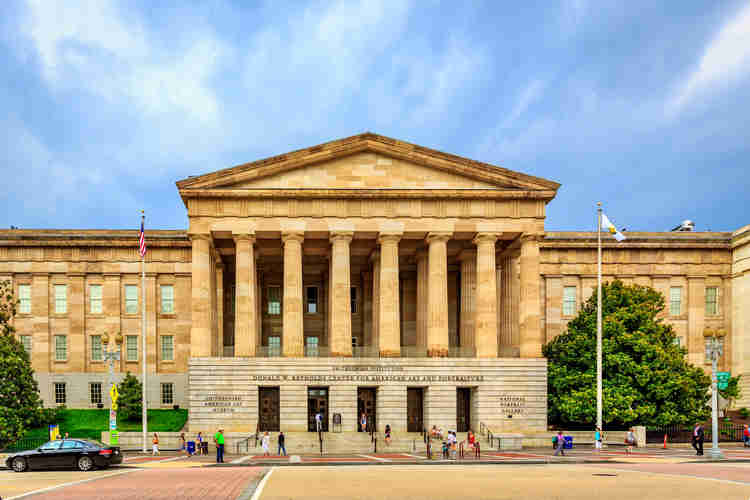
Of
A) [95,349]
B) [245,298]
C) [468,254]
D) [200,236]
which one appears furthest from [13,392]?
[468,254]

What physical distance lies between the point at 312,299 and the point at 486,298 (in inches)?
866

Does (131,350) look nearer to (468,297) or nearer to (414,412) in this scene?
(414,412)

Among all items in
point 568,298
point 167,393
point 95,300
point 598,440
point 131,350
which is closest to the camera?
point 598,440

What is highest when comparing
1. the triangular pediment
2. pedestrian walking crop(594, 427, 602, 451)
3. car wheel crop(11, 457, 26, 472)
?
the triangular pediment

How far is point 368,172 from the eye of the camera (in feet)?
179

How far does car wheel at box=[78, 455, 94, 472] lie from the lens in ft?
106

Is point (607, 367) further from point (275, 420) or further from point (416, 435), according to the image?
point (275, 420)

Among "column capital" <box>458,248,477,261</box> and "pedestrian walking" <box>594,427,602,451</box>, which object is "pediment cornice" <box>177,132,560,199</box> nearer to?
"column capital" <box>458,248,477,261</box>

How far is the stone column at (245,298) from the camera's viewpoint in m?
53.3

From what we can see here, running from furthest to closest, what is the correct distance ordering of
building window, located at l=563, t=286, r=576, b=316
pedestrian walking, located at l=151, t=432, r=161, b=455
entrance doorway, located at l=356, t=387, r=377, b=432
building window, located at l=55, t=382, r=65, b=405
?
building window, located at l=563, t=286, r=576, b=316 < building window, located at l=55, t=382, r=65, b=405 < entrance doorway, located at l=356, t=387, r=377, b=432 < pedestrian walking, located at l=151, t=432, r=161, b=455

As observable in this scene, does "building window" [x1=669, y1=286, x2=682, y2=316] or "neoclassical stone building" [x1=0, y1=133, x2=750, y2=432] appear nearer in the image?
"neoclassical stone building" [x1=0, y1=133, x2=750, y2=432]

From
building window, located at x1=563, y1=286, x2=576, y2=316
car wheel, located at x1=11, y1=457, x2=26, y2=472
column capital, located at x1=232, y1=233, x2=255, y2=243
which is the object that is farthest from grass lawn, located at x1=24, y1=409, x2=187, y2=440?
building window, located at x1=563, y1=286, x2=576, y2=316

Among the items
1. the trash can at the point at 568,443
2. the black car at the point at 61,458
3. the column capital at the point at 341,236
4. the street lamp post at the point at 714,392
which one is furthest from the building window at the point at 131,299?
the street lamp post at the point at 714,392

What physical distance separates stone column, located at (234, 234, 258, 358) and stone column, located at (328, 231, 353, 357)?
580 centimetres
